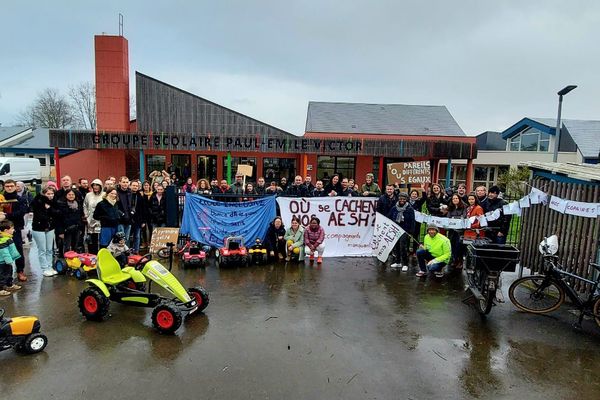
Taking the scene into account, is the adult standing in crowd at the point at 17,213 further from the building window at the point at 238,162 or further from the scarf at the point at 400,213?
the building window at the point at 238,162

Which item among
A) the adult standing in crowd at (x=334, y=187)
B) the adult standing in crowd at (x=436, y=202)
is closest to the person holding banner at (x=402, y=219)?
the adult standing in crowd at (x=436, y=202)

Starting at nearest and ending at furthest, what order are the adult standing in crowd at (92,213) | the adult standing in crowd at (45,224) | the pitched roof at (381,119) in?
the adult standing in crowd at (45,224)
the adult standing in crowd at (92,213)
the pitched roof at (381,119)

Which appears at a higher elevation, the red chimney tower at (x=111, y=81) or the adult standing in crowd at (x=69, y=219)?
the red chimney tower at (x=111, y=81)

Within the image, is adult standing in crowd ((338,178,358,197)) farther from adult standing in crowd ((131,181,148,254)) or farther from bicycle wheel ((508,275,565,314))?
adult standing in crowd ((131,181,148,254))

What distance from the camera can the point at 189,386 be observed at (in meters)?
3.86

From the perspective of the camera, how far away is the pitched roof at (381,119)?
89.6ft

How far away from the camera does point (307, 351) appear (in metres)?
4.66

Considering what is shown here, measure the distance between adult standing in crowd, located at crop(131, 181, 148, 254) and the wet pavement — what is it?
2248mm

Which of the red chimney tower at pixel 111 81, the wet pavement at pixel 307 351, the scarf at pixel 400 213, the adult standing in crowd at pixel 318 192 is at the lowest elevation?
the wet pavement at pixel 307 351

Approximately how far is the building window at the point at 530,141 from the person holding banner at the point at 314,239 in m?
27.9

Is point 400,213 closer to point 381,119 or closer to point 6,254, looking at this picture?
point 6,254

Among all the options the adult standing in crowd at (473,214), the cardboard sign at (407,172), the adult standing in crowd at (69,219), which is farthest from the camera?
the cardboard sign at (407,172)

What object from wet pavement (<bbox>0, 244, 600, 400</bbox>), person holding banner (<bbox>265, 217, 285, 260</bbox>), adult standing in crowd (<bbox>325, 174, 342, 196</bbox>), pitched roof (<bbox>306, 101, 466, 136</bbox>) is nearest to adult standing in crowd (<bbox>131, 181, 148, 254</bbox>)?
wet pavement (<bbox>0, 244, 600, 400</bbox>)

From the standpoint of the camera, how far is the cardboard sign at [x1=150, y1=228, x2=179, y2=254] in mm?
9305
